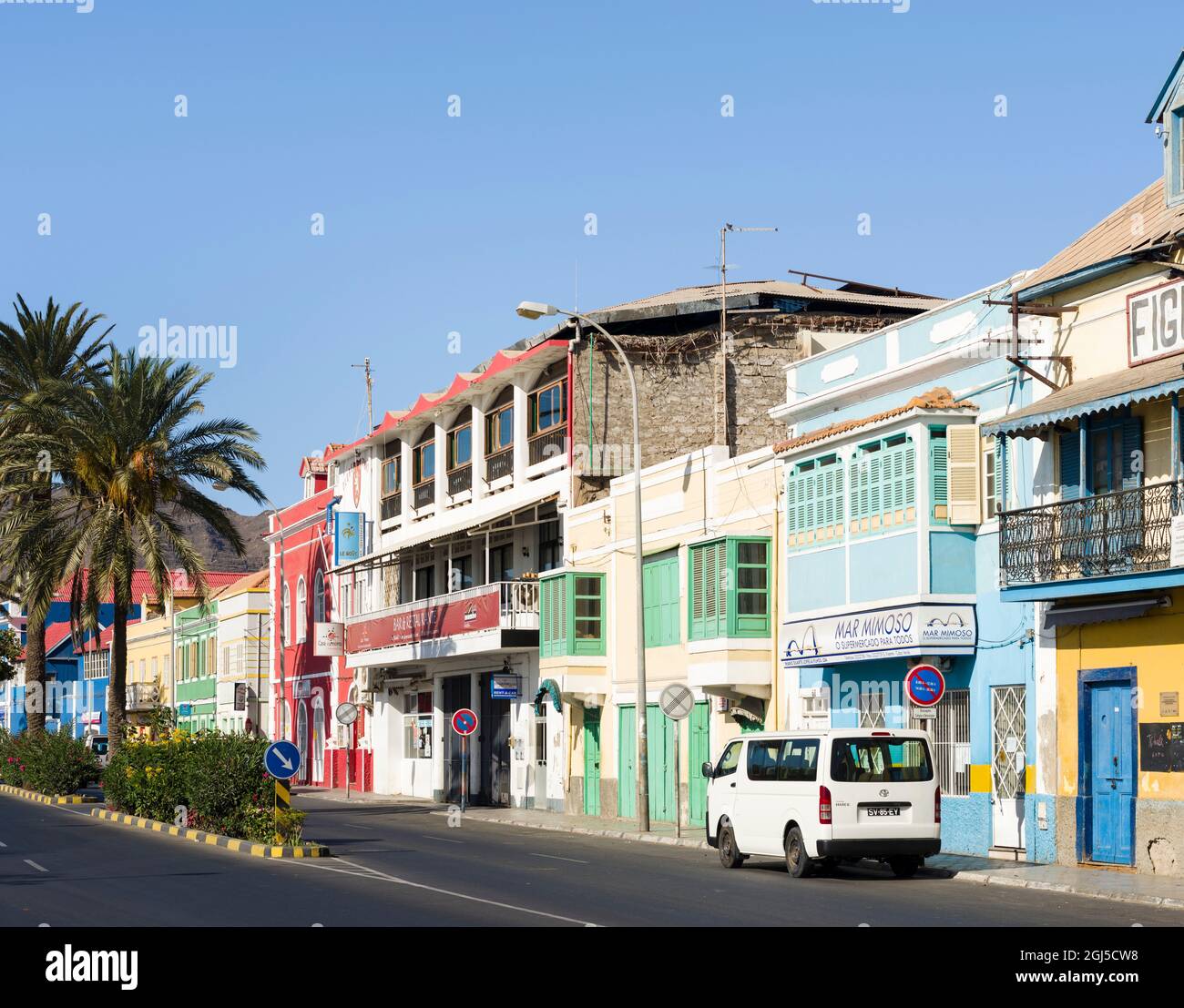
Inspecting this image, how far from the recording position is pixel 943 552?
2703cm

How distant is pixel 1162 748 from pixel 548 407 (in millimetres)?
24179

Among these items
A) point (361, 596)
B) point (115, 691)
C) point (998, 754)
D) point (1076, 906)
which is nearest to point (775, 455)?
point (998, 754)

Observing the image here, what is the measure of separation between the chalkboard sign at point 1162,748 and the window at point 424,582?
3336 cm

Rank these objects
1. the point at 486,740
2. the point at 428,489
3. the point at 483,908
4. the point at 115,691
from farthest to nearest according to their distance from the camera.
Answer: the point at 428,489 → the point at 486,740 → the point at 115,691 → the point at 483,908

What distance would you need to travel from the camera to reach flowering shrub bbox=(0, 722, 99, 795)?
45562mm

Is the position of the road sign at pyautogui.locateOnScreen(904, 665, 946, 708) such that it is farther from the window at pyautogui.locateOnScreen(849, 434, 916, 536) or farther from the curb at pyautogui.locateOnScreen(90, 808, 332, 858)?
the curb at pyautogui.locateOnScreen(90, 808, 332, 858)

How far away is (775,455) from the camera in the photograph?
3155cm

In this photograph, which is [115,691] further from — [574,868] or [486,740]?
[574,868]

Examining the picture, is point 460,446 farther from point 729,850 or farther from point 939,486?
point 729,850

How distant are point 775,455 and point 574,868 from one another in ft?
33.9

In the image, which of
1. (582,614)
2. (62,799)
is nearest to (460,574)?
(582,614)

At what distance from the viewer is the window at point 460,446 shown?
167ft

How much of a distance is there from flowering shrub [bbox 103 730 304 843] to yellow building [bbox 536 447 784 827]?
7.98 m

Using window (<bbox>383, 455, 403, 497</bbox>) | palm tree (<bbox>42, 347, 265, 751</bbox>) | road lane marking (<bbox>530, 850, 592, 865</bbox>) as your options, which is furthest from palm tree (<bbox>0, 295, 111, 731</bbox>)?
road lane marking (<bbox>530, 850, 592, 865</bbox>)
